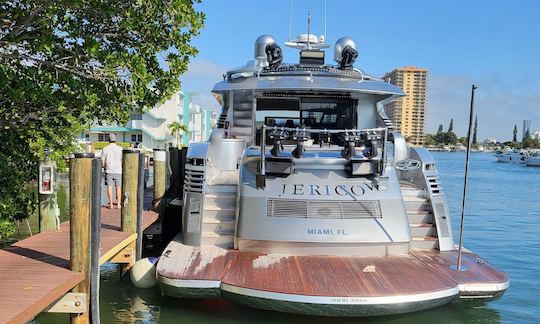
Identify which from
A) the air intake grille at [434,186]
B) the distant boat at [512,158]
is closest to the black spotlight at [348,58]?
the air intake grille at [434,186]

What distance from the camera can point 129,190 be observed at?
8.03 metres

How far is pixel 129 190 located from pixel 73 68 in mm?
2254

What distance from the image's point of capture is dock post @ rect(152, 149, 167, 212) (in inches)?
412

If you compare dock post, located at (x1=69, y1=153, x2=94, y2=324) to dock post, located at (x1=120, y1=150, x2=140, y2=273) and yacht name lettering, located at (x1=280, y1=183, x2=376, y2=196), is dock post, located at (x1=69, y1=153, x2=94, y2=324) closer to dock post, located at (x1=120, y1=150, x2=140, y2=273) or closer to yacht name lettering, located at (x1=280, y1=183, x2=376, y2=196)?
dock post, located at (x1=120, y1=150, x2=140, y2=273)

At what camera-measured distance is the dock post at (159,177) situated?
412 inches

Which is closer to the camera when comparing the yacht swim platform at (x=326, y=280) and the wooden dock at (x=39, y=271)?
the wooden dock at (x=39, y=271)

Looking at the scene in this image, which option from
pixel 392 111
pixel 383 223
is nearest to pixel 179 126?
pixel 392 111

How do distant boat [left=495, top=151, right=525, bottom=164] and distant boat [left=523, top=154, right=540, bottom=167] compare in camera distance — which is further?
distant boat [left=495, top=151, right=525, bottom=164]

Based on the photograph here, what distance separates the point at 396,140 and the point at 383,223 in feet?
6.69

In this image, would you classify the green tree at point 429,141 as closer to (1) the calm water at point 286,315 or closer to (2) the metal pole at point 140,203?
(1) the calm water at point 286,315

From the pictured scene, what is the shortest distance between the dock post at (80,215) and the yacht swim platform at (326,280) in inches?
47.1

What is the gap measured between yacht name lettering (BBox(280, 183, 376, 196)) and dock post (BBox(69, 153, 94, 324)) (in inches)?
108

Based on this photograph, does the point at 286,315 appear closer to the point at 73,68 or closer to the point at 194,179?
the point at 194,179

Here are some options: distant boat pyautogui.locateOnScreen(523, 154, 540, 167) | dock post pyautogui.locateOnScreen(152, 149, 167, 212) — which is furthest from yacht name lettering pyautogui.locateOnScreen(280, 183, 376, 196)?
distant boat pyautogui.locateOnScreen(523, 154, 540, 167)
